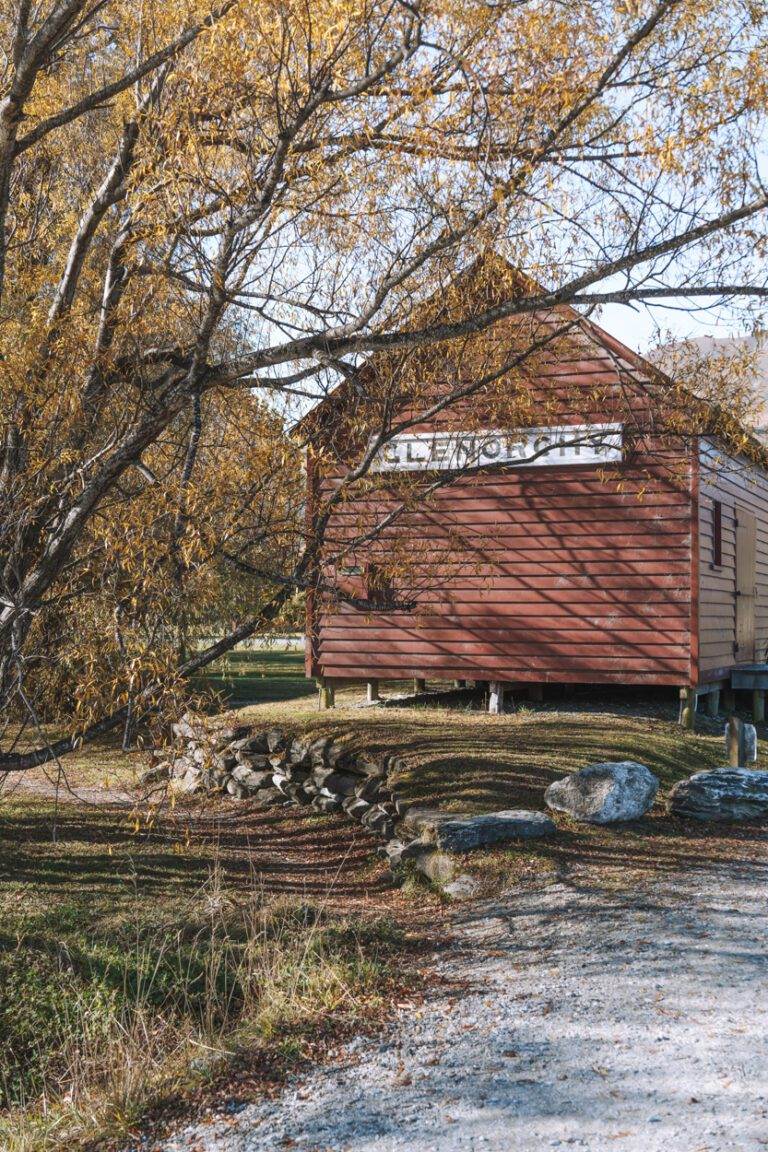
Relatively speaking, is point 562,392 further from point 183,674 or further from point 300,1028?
point 300,1028

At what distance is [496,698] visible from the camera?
1420 cm

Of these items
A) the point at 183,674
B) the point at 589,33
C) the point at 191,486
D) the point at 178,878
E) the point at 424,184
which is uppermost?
the point at 589,33

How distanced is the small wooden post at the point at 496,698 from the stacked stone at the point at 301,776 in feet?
10.3

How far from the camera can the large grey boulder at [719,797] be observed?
30.3 feet

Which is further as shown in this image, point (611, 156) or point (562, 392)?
point (562, 392)

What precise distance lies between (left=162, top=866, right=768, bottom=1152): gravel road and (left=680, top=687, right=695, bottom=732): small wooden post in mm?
7124

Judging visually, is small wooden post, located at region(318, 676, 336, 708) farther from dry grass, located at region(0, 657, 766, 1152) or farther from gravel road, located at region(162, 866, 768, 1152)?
gravel road, located at region(162, 866, 768, 1152)

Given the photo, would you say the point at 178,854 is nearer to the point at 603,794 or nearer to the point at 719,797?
the point at 603,794

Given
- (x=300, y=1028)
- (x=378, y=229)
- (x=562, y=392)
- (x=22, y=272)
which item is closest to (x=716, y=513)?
(x=562, y=392)

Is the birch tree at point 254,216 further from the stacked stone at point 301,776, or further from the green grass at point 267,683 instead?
the green grass at point 267,683

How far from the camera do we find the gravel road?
12.7 feet

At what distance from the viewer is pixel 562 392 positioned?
14.1m

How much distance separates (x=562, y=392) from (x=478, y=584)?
2702 millimetres

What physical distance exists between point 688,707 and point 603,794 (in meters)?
5.20
